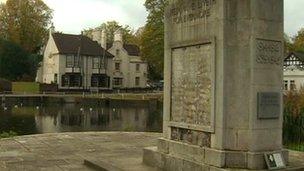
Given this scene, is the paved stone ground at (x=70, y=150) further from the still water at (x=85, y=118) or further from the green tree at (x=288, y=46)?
the green tree at (x=288, y=46)

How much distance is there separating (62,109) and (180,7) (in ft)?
167

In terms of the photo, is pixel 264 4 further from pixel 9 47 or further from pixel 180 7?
pixel 9 47

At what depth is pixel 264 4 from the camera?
953 cm

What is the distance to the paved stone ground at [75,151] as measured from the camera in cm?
1184

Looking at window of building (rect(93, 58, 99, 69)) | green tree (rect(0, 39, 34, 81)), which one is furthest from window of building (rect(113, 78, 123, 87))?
green tree (rect(0, 39, 34, 81))

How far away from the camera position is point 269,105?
961 centimetres

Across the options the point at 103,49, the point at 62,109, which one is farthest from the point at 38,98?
the point at 103,49

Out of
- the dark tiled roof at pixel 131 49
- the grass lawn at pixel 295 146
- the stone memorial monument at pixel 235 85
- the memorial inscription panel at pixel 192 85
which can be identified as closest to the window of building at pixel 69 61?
the dark tiled roof at pixel 131 49

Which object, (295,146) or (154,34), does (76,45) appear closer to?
(154,34)

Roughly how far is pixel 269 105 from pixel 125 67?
81.8 meters

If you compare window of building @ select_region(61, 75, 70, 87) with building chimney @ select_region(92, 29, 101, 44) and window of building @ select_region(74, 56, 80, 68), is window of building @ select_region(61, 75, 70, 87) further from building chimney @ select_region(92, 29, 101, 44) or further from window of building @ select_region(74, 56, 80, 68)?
building chimney @ select_region(92, 29, 101, 44)

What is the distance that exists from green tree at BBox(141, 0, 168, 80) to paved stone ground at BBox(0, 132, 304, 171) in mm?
45428

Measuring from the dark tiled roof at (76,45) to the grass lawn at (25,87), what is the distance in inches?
328

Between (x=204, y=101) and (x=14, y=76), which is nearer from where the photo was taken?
(x=204, y=101)
